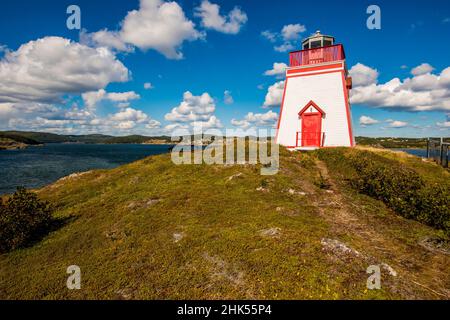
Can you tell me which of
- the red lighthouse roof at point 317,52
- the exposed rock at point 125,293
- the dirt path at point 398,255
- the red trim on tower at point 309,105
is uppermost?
the red lighthouse roof at point 317,52

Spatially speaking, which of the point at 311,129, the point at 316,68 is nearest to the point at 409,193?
the point at 311,129

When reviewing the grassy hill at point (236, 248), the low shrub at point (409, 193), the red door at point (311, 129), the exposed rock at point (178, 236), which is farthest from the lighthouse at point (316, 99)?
the exposed rock at point (178, 236)

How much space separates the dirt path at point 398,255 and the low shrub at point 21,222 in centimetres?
1302

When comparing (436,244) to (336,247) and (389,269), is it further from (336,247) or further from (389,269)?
(336,247)

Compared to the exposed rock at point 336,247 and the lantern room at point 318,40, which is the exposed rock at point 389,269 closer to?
the exposed rock at point 336,247

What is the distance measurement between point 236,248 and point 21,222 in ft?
33.1

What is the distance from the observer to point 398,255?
8.09m

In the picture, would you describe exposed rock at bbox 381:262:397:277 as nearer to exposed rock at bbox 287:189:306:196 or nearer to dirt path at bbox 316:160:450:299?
dirt path at bbox 316:160:450:299

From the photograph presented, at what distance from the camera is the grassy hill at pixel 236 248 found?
688cm

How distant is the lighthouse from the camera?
25.9 metres

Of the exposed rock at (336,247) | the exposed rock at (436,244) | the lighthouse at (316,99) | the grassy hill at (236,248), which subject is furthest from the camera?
the lighthouse at (316,99)

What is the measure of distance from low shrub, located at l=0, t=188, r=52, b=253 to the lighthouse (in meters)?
22.7
